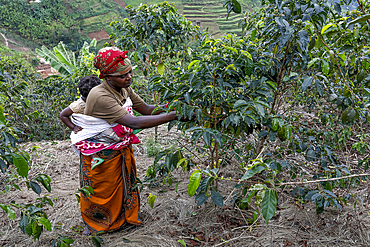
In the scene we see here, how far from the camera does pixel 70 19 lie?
23.5 metres

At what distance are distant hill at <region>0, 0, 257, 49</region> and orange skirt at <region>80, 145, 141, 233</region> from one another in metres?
19.8

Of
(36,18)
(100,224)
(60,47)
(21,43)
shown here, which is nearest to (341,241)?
(100,224)

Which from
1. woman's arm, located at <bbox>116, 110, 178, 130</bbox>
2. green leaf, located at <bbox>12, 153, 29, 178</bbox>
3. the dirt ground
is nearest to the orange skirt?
the dirt ground

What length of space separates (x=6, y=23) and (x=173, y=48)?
78.9 ft

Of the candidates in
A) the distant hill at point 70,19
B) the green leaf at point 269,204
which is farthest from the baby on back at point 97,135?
the distant hill at point 70,19

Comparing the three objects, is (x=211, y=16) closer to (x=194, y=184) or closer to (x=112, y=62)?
(x=112, y=62)

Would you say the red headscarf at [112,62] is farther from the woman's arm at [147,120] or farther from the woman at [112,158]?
the woman's arm at [147,120]

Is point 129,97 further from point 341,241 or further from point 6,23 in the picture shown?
point 6,23

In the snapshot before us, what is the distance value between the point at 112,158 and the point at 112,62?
0.87 metres

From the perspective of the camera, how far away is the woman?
1.88 metres

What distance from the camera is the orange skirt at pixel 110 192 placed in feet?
7.27

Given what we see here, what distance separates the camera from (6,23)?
20.4m

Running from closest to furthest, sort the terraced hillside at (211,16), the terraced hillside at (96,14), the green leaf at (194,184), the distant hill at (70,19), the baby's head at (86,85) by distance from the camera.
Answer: the green leaf at (194,184) < the baby's head at (86,85) < the distant hill at (70,19) < the terraced hillside at (211,16) < the terraced hillside at (96,14)

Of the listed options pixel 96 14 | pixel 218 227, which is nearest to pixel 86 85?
pixel 218 227
